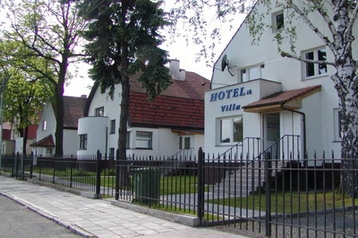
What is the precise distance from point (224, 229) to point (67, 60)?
30445 mm

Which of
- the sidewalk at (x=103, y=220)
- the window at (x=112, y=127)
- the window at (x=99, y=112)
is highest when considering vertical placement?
the window at (x=99, y=112)

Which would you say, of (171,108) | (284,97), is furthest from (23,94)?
(284,97)

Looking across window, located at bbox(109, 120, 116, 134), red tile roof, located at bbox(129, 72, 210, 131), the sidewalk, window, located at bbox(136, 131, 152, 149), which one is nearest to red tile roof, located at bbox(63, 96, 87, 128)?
window, located at bbox(109, 120, 116, 134)

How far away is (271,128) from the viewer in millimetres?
18625

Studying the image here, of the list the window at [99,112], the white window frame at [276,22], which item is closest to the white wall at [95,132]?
the window at [99,112]

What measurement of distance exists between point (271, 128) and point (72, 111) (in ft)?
100

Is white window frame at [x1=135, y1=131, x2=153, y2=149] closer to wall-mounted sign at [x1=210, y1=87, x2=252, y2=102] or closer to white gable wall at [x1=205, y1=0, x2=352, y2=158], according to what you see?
white gable wall at [x1=205, y1=0, x2=352, y2=158]

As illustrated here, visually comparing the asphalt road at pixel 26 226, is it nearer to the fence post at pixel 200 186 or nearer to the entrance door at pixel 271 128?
the fence post at pixel 200 186

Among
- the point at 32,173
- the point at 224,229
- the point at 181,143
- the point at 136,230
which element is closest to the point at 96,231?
the point at 136,230

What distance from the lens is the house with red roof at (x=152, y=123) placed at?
29.9 meters

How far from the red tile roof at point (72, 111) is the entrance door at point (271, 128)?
2775 cm

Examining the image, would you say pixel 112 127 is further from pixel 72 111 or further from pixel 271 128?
pixel 271 128

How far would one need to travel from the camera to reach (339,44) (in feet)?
41.5

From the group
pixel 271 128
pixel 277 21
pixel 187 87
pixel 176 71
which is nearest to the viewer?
pixel 271 128
